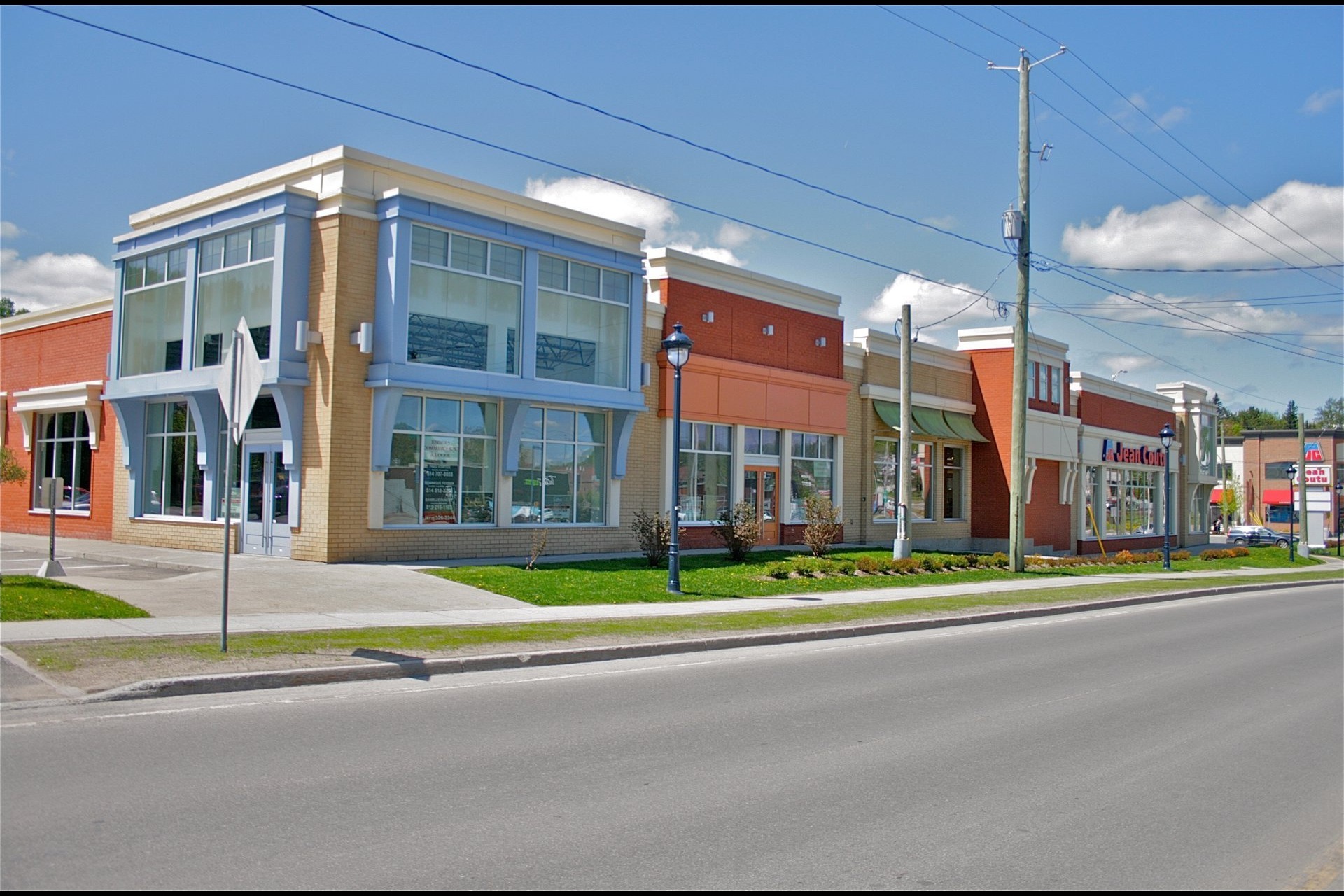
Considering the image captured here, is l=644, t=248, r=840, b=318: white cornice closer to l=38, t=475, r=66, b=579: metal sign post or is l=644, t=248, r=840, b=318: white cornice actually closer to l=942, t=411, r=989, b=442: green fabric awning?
l=942, t=411, r=989, b=442: green fabric awning

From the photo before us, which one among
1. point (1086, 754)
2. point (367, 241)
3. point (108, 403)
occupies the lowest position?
point (1086, 754)

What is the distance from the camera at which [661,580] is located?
20688 mm

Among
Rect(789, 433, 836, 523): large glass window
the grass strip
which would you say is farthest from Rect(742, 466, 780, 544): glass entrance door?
the grass strip

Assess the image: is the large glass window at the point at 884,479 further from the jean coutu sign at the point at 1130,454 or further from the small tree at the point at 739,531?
the jean coutu sign at the point at 1130,454

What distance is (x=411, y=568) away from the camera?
784 inches

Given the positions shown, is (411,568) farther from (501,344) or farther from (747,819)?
(747,819)

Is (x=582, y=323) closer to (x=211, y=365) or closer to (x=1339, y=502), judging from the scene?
(x=211, y=365)

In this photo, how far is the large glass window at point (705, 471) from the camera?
2866 centimetres

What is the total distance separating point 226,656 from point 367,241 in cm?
1231

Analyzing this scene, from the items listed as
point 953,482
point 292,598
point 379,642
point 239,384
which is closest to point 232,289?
point 292,598

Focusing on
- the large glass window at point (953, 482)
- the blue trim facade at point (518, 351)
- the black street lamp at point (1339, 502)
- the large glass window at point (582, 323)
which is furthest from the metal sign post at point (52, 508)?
the black street lamp at point (1339, 502)

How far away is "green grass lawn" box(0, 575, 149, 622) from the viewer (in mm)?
12297

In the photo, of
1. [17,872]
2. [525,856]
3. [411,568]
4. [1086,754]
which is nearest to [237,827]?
[17,872]

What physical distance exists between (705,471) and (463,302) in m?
9.56
